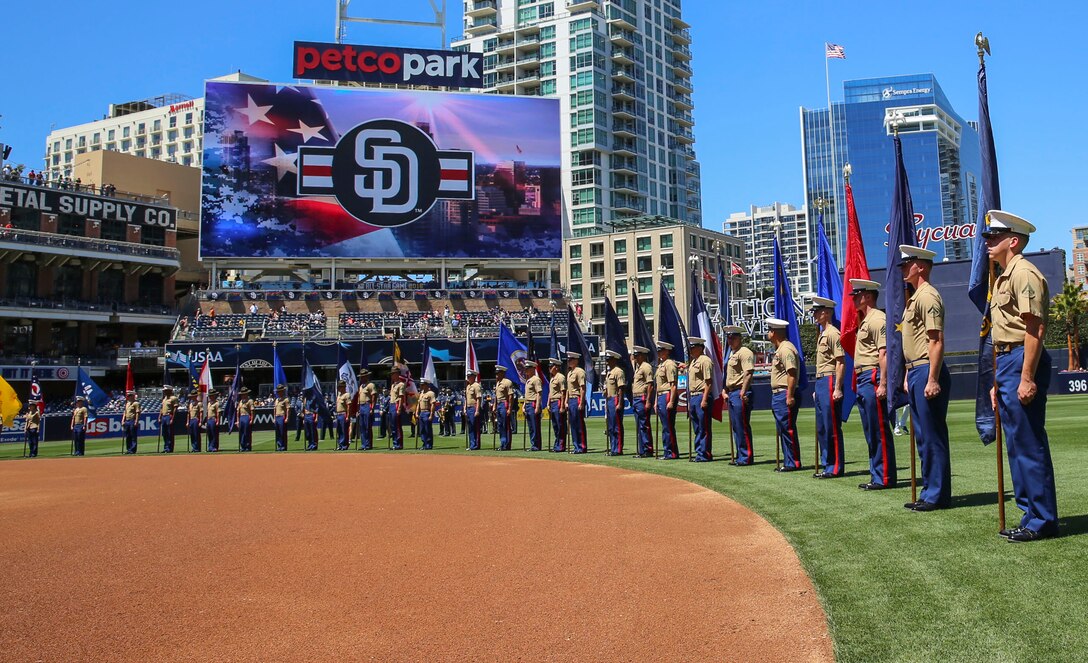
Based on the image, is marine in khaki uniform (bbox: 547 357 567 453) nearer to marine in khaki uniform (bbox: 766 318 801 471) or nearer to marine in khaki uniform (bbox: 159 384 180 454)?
marine in khaki uniform (bbox: 766 318 801 471)

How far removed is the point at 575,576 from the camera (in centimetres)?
698

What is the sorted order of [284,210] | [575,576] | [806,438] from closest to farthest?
[575,576] → [806,438] → [284,210]

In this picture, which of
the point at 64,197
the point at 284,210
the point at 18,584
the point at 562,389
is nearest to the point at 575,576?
the point at 18,584

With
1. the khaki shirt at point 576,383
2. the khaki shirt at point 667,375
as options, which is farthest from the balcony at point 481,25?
the khaki shirt at point 667,375

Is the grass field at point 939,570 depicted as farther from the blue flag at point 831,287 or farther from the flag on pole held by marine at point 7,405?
the flag on pole held by marine at point 7,405

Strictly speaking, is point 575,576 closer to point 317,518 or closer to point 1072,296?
point 317,518

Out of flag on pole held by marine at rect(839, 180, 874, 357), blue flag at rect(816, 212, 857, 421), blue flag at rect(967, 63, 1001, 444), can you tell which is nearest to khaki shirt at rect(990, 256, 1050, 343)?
blue flag at rect(967, 63, 1001, 444)

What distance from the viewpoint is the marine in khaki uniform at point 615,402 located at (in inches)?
750

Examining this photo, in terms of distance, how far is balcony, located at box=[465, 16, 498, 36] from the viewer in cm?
11081

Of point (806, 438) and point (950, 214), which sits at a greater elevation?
point (950, 214)

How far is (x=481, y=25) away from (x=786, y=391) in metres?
108

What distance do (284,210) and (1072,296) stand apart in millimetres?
56667

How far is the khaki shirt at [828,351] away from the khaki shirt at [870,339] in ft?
3.19

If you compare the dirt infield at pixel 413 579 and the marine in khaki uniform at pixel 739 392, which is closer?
the dirt infield at pixel 413 579
